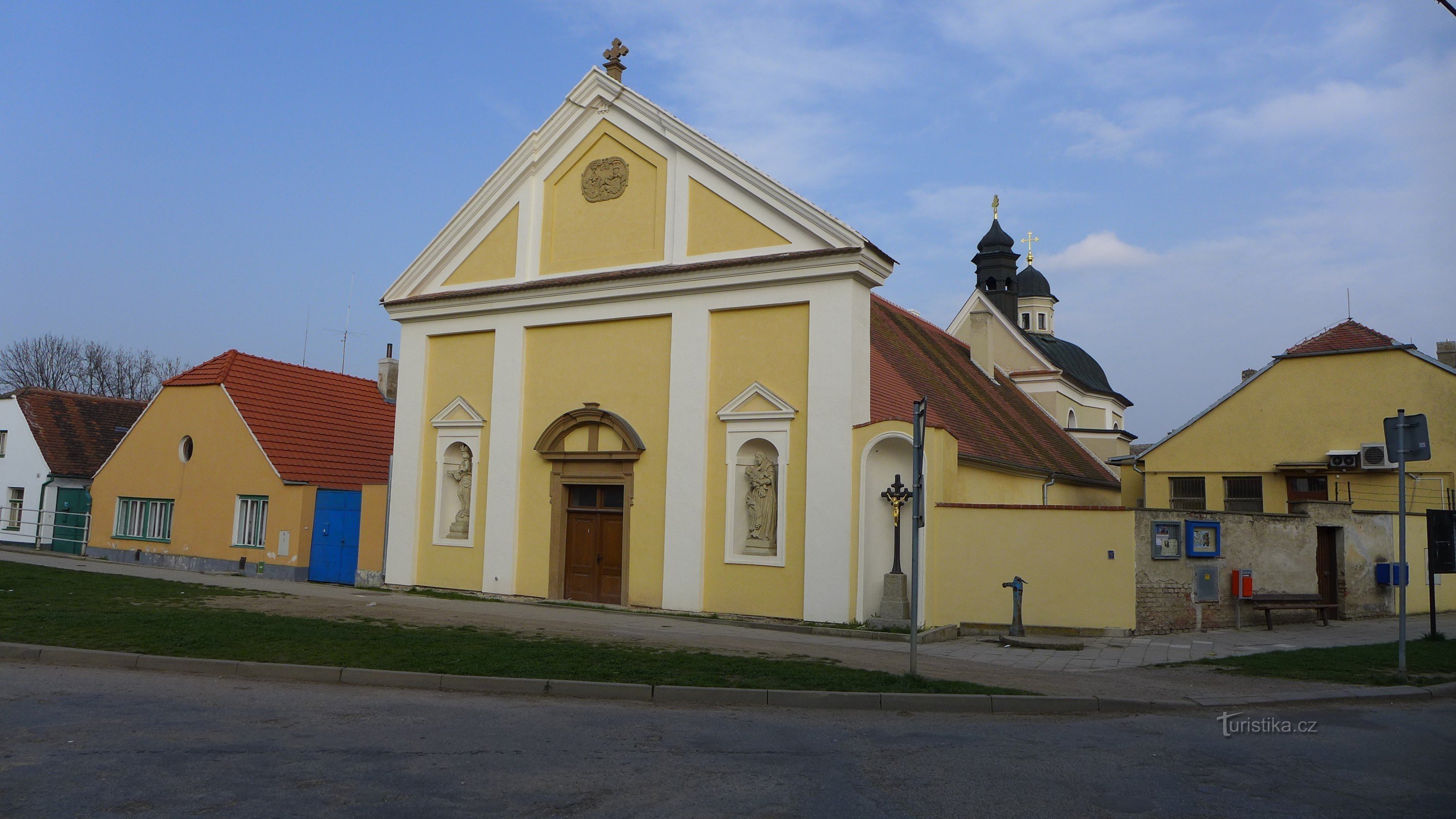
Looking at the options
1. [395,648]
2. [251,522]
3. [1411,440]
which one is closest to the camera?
[395,648]

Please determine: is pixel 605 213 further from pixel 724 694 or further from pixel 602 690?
pixel 724 694

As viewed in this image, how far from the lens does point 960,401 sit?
26.1 metres

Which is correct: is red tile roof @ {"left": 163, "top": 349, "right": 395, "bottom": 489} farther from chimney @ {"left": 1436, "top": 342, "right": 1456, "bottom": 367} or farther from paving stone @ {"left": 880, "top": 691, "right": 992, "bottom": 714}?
chimney @ {"left": 1436, "top": 342, "right": 1456, "bottom": 367}

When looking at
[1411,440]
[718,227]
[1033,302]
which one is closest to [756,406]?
[718,227]

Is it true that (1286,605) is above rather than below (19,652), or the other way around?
above

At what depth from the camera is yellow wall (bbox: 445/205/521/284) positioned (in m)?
22.6

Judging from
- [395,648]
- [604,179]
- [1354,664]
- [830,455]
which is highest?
[604,179]

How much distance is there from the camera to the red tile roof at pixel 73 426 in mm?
32656

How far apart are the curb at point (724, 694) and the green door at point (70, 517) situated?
22.6 meters

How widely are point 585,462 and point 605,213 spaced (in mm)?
5188

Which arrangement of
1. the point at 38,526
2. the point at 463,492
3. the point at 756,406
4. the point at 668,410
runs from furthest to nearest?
the point at 38,526 < the point at 463,492 < the point at 668,410 < the point at 756,406

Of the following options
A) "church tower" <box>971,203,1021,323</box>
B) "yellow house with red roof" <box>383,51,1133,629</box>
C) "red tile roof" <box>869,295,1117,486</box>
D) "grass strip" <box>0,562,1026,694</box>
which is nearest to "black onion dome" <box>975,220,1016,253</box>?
"church tower" <box>971,203,1021,323</box>

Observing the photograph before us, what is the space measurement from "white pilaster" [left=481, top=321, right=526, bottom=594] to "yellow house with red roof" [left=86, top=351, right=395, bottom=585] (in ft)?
11.8

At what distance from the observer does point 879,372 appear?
71.6 ft
